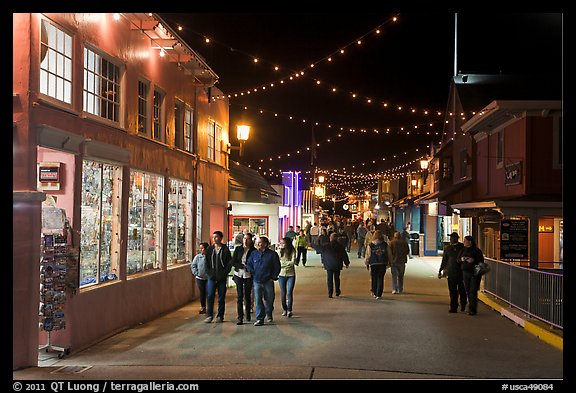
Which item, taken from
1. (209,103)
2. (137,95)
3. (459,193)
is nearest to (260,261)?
(137,95)

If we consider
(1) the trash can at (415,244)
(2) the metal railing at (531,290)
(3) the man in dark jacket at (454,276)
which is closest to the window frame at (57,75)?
(2) the metal railing at (531,290)

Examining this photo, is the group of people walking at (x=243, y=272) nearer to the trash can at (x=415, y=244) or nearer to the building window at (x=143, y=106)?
the building window at (x=143, y=106)

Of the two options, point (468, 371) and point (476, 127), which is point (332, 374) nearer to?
point (468, 371)

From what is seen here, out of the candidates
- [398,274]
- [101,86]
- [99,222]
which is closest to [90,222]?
[99,222]

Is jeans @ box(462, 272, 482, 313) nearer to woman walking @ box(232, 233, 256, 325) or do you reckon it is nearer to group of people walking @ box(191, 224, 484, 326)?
group of people walking @ box(191, 224, 484, 326)

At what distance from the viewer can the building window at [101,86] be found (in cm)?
1041

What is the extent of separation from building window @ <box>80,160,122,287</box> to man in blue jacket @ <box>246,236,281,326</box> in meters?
2.57

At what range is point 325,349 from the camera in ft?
31.6

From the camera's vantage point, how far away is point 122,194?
11609 mm

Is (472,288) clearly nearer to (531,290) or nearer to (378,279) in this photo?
(531,290)

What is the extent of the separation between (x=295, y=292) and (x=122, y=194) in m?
7.29

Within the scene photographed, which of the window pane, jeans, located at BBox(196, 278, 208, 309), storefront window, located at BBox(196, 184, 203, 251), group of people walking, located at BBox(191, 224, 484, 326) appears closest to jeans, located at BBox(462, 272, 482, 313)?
group of people walking, located at BBox(191, 224, 484, 326)

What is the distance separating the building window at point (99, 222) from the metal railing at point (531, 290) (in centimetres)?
761

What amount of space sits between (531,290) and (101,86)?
8.56 metres
